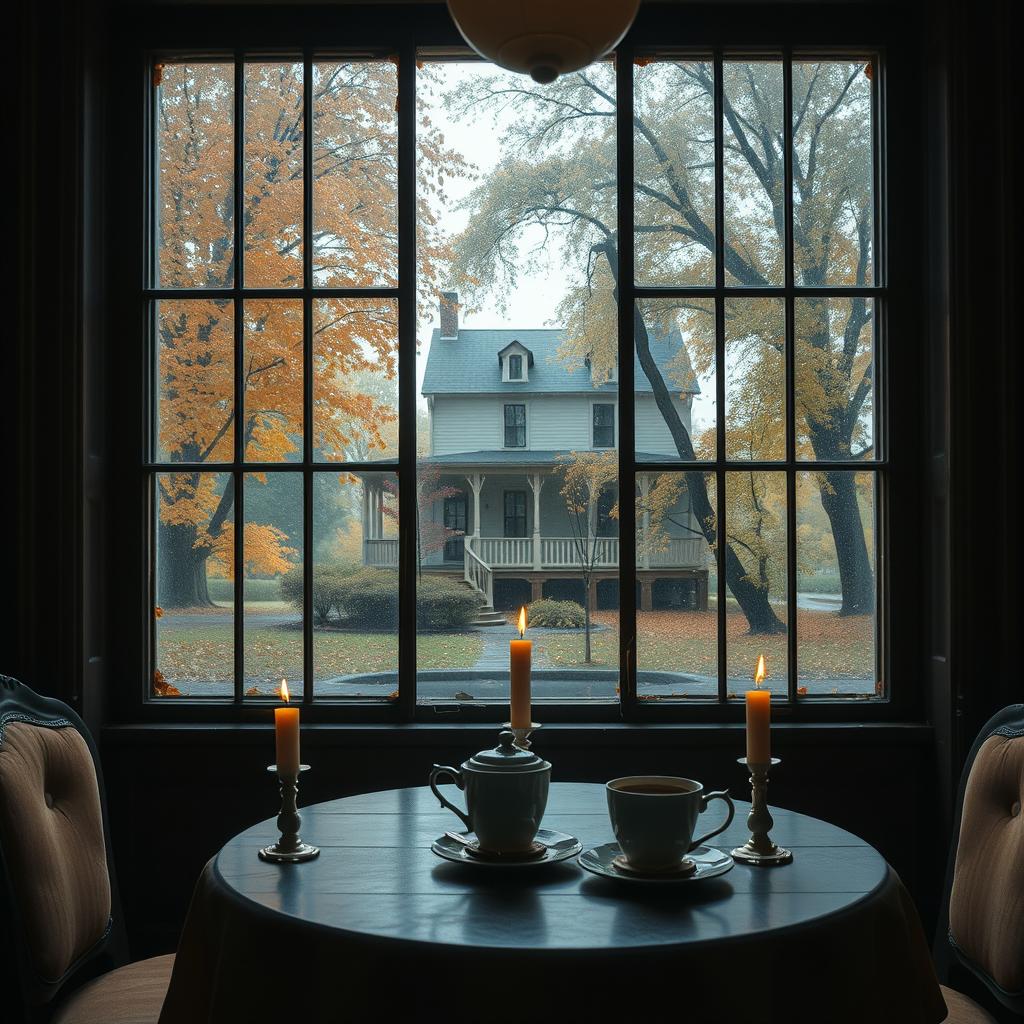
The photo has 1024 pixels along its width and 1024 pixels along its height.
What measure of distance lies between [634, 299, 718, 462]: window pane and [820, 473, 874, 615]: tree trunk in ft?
1.06

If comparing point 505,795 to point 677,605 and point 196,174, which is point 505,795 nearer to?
point 677,605

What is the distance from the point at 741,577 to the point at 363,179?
1440mm

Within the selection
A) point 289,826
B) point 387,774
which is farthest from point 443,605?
point 289,826

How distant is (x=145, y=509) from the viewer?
2.69 m

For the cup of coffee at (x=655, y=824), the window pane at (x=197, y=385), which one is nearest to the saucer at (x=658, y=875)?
the cup of coffee at (x=655, y=824)

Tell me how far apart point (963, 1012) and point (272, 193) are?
93.5 inches

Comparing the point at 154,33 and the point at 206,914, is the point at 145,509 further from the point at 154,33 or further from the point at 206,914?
the point at 206,914

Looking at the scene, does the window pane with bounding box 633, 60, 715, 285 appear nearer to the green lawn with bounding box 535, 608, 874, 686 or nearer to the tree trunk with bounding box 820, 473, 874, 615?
the tree trunk with bounding box 820, 473, 874, 615

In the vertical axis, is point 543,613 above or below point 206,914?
above

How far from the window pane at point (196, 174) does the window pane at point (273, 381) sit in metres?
0.15

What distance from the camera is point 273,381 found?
8.86 feet

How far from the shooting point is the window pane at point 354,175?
271cm

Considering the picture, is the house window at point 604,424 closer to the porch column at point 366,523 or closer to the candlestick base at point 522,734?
the porch column at point 366,523

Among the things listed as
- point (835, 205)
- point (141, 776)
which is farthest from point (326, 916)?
point (835, 205)
